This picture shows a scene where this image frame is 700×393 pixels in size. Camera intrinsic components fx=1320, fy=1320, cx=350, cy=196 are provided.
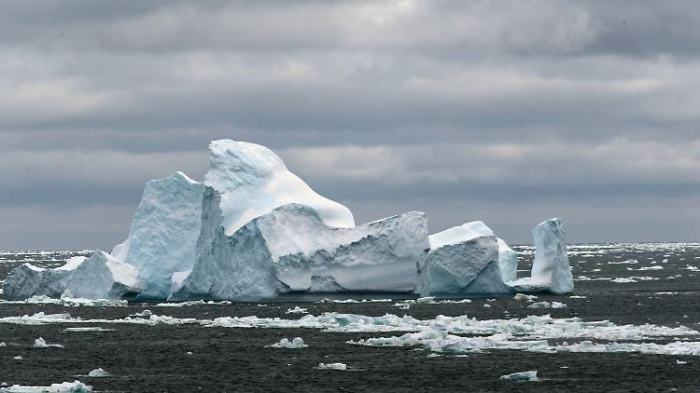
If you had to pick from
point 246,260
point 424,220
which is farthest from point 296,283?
point 424,220

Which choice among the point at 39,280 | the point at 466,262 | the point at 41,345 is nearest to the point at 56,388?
the point at 41,345

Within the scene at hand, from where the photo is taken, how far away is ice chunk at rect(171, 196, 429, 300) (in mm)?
43781

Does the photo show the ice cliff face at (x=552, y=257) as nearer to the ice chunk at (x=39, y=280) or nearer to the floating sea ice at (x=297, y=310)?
Result: the floating sea ice at (x=297, y=310)

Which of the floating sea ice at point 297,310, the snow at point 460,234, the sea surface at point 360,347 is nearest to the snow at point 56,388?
the sea surface at point 360,347

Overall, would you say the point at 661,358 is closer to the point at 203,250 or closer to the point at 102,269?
the point at 203,250

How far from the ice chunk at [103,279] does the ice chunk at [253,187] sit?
4.64 metres

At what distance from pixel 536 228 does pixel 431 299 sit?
5.51 metres

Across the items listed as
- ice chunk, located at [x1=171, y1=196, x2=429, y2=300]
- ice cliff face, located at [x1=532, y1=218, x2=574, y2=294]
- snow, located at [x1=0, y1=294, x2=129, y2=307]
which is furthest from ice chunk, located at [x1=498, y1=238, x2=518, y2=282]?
snow, located at [x1=0, y1=294, x2=129, y2=307]

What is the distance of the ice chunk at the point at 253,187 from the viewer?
147 feet

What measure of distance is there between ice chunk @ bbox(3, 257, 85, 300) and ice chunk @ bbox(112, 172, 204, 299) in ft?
7.66

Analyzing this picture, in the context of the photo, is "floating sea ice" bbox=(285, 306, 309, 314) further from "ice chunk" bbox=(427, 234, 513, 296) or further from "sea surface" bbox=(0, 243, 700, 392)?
"ice chunk" bbox=(427, 234, 513, 296)

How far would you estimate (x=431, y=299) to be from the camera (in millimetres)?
45344

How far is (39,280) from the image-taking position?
160ft

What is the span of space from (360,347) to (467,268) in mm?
16617
